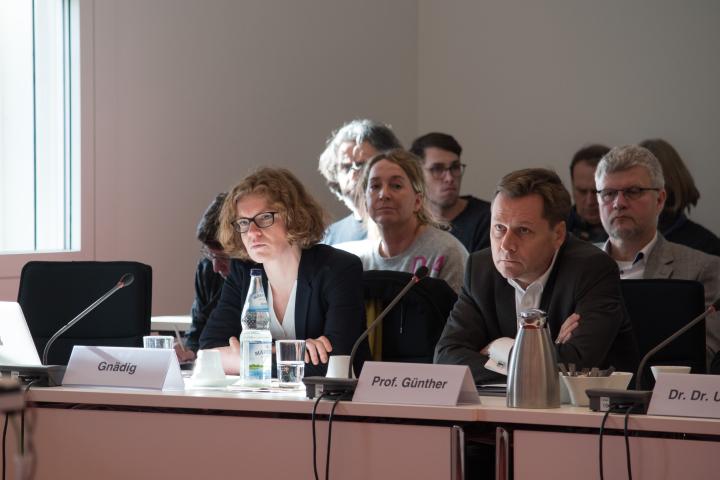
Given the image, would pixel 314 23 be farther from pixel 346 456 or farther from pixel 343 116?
pixel 346 456

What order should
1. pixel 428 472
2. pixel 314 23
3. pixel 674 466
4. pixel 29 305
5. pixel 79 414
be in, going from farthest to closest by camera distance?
pixel 314 23 < pixel 29 305 < pixel 79 414 < pixel 428 472 < pixel 674 466

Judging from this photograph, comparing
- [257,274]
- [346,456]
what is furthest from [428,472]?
[257,274]

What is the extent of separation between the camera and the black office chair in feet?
10.4

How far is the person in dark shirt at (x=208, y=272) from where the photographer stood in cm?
391

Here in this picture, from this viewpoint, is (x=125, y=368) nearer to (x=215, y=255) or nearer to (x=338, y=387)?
(x=338, y=387)

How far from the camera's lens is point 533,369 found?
2312mm

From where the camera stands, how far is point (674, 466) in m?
2.13

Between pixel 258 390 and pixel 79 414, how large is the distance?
428mm

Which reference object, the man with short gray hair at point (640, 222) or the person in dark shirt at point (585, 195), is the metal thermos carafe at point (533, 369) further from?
the person in dark shirt at point (585, 195)

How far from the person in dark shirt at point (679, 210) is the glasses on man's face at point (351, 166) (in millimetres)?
1284

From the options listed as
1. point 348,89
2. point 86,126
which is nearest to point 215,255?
point 86,126

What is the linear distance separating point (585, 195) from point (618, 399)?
3.02 metres

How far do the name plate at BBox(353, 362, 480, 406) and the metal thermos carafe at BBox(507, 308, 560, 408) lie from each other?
0.33ft

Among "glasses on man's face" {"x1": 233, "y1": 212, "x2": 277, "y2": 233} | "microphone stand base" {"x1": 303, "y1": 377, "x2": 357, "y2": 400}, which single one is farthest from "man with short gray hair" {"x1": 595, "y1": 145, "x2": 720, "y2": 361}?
"microphone stand base" {"x1": 303, "y1": 377, "x2": 357, "y2": 400}
